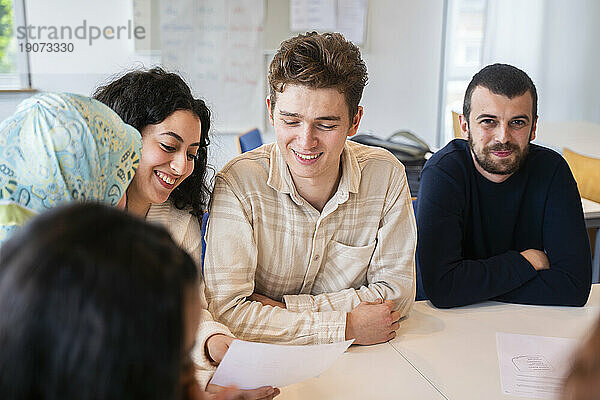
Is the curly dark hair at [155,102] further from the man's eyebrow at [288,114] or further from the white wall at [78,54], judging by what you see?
the white wall at [78,54]

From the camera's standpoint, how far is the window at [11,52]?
13.2 feet

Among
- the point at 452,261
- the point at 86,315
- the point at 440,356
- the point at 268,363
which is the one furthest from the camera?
the point at 452,261

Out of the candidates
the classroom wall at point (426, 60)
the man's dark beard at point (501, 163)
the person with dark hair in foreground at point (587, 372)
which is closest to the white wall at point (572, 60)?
the classroom wall at point (426, 60)

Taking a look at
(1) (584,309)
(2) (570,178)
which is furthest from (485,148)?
(1) (584,309)

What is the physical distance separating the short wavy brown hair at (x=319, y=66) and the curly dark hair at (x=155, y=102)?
22 cm

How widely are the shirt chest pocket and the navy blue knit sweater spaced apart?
0.21m

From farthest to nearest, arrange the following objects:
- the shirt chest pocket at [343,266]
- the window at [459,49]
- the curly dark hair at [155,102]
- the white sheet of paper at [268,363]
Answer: the window at [459,49] < the shirt chest pocket at [343,266] < the curly dark hair at [155,102] < the white sheet of paper at [268,363]

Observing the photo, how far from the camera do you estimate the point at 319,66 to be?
4.95 ft

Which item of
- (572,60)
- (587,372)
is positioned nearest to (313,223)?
(587,372)

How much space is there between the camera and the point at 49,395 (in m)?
0.48

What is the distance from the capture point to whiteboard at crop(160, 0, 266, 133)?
4.30 metres

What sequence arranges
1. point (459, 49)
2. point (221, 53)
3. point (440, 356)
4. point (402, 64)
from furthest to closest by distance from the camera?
point (459, 49), point (402, 64), point (221, 53), point (440, 356)

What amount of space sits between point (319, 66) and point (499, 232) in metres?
0.79

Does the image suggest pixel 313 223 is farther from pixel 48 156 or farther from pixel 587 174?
pixel 587 174
